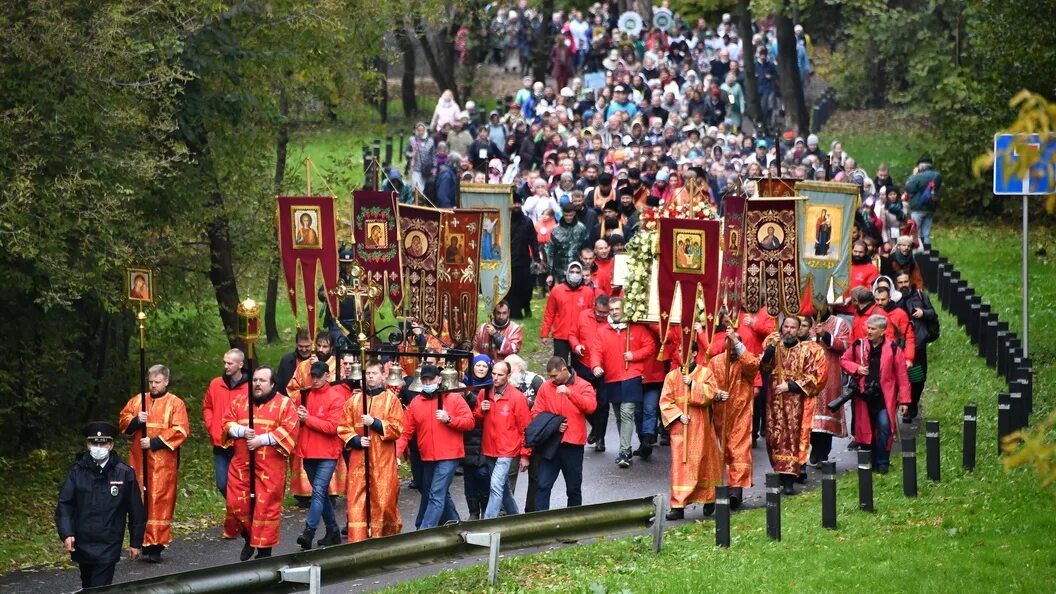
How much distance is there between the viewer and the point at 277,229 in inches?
953

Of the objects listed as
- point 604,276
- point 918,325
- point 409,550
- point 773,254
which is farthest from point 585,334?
point 409,550

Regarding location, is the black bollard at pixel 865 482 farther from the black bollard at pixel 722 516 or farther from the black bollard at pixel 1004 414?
the black bollard at pixel 1004 414

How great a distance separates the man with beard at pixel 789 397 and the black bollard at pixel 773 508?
9.01 ft

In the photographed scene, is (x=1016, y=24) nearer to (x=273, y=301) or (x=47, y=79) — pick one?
(x=273, y=301)

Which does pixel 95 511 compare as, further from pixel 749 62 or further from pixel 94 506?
Answer: pixel 749 62

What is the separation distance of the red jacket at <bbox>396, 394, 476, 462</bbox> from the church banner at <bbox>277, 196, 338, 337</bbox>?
2.99 m

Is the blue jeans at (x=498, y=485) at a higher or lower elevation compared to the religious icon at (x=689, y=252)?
lower

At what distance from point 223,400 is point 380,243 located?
3.87m

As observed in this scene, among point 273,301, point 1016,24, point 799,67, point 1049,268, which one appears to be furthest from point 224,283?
point 799,67

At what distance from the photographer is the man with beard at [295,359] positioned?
19.1 meters

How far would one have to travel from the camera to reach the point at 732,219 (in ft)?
63.1

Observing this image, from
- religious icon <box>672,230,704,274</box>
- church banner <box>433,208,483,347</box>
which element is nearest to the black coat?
religious icon <box>672,230,704,274</box>

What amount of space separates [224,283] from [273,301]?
477 cm

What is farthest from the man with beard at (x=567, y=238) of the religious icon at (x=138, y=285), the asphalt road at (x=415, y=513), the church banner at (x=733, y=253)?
the religious icon at (x=138, y=285)
